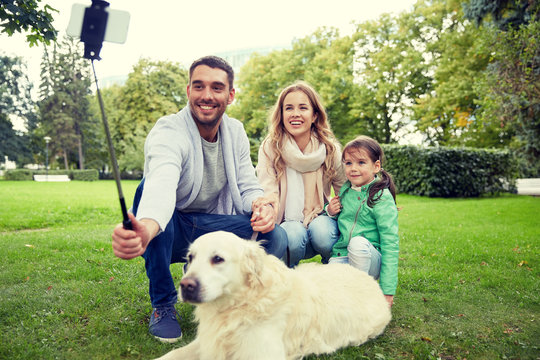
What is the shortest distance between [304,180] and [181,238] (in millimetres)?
1647

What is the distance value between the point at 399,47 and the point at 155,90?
26.6 meters

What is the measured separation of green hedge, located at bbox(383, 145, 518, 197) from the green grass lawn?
753 cm

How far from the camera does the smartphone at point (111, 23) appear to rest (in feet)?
6.24

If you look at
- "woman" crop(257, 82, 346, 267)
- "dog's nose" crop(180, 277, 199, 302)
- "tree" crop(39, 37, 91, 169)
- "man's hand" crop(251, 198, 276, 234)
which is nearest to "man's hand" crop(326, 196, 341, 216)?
"woman" crop(257, 82, 346, 267)

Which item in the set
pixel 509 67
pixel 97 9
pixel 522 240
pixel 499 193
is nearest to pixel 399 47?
pixel 499 193

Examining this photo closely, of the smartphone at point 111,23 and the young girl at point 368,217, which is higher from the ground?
the smartphone at point 111,23

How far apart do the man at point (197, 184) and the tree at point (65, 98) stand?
46.7m

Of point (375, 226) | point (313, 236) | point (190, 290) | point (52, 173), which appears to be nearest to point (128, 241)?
point (190, 290)

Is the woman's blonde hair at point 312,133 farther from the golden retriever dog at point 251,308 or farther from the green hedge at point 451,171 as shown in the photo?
the green hedge at point 451,171

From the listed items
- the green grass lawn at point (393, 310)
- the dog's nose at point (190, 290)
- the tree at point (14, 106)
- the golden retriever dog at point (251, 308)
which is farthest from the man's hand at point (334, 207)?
the tree at point (14, 106)

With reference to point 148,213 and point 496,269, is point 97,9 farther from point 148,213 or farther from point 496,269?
point 496,269

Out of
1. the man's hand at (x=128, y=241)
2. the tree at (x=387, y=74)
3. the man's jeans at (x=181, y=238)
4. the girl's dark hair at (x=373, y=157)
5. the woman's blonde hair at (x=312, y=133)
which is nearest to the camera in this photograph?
the man's hand at (x=128, y=241)

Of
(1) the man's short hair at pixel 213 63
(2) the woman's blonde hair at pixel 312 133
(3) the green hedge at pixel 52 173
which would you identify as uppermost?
(1) the man's short hair at pixel 213 63

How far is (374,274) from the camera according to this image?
12.4 ft
